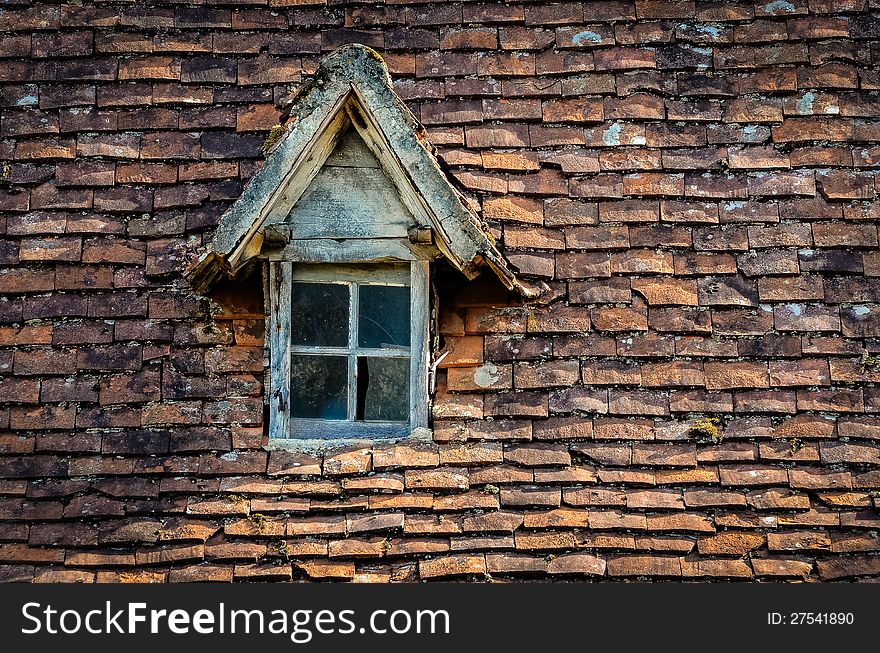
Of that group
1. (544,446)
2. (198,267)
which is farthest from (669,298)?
(198,267)

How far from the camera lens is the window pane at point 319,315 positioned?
5.48 metres

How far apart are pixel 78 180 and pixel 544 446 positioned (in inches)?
103

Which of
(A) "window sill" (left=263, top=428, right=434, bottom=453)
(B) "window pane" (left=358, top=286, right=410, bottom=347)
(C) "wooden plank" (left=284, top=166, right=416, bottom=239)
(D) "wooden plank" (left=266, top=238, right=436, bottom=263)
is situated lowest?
(A) "window sill" (left=263, top=428, right=434, bottom=453)

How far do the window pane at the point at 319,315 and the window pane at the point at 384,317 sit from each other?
0.08 m

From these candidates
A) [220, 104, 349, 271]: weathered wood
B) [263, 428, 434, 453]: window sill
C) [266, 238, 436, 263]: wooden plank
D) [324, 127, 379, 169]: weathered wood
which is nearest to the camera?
[220, 104, 349, 271]: weathered wood

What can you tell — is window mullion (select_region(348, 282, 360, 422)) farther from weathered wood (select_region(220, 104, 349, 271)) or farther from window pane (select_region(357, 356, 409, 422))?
weathered wood (select_region(220, 104, 349, 271))

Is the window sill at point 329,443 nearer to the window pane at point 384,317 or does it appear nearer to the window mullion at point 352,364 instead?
the window mullion at point 352,364

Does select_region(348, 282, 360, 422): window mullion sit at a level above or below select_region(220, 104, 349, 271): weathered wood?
below

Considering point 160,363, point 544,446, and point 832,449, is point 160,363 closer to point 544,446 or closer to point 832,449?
point 544,446

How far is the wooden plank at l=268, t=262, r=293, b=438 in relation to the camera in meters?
5.41

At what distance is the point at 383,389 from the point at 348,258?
2.08 ft

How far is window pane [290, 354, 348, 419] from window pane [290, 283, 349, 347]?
3.3 inches

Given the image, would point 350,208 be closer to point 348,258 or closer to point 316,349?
point 348,258

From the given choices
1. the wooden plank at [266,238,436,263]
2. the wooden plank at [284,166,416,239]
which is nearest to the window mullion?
the wooden plank at [266,238,436,263]
